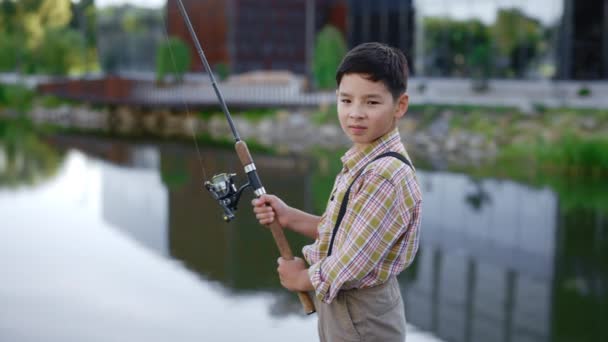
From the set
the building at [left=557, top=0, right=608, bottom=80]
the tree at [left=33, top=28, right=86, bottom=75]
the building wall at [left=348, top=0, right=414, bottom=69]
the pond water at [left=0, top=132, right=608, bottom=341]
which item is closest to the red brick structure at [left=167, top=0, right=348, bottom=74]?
the building wall at [left=348, top=0, right=414, bottom=69]

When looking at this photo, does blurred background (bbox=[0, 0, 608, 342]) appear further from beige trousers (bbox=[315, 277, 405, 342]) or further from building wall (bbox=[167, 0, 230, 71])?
beige trousers (bbox=[315, 277, 405, 342])

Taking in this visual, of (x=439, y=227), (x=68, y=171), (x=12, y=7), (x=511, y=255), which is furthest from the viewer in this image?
(x=12, y=7)

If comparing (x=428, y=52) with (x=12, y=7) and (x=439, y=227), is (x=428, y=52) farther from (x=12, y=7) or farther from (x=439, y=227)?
(x=12, y=7)

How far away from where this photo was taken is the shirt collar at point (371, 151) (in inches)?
92.2

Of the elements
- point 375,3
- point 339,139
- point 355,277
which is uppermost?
point 375,3

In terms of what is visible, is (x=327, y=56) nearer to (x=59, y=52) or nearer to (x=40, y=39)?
(x=59, y=52)

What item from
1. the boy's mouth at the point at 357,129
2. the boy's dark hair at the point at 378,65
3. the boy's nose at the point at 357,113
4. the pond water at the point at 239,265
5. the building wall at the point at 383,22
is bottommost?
the pond water at the point at 239,265

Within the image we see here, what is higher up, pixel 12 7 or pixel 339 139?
pixel 12 7

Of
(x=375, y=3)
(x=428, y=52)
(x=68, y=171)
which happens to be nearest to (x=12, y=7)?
(x=375, y=3)

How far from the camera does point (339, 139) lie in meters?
19.9

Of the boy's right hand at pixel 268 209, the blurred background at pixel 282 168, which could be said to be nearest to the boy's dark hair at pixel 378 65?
the boy's right hand at pixel 268 209

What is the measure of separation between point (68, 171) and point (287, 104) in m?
9.45

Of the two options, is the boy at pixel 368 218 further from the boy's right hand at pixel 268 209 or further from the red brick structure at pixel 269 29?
the red brick structure at pixel 269 29

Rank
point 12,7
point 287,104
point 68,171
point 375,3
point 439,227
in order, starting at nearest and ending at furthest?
point 439,227 → point 68,171 → point 287,104 → point 375,3 → point 12,7
